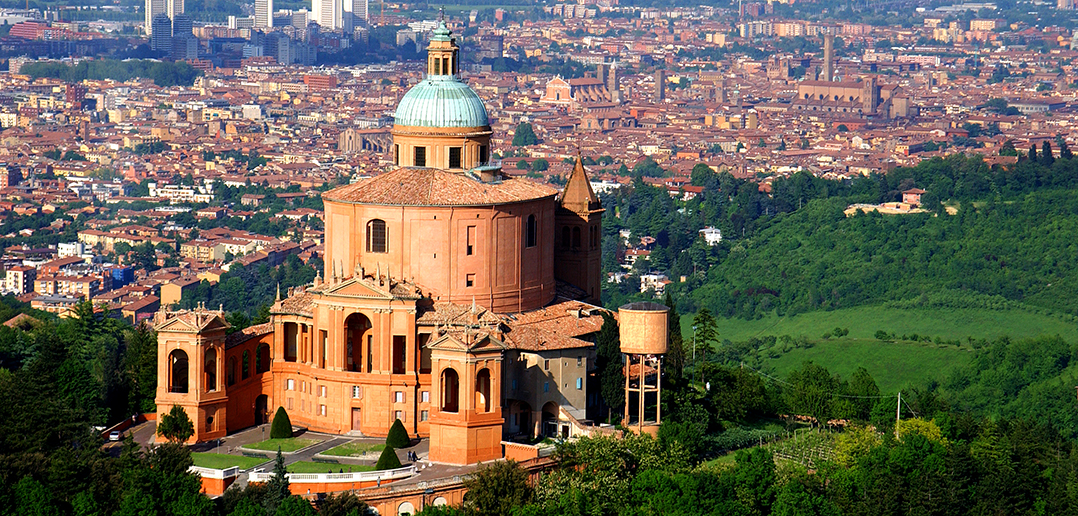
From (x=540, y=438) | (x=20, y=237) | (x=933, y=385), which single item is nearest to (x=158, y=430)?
(x=540, y=438)

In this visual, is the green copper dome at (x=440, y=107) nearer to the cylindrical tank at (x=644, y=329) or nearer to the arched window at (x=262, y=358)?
the arched window at (x=262, y=358)

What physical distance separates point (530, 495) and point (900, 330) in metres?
42.3

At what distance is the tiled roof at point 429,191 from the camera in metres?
48.8

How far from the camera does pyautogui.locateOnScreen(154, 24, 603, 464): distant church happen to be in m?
47.5

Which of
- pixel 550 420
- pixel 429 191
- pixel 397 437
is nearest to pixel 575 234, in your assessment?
pixel 429 191

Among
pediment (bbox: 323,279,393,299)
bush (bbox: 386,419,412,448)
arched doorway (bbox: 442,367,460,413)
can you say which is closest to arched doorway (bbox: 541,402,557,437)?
arched doorway (bbox: 442,367,460,413)

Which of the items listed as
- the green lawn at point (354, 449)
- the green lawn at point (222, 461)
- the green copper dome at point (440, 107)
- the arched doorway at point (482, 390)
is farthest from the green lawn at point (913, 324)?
the green lawn at point (222, 461)

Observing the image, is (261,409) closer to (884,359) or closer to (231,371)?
(231,371)

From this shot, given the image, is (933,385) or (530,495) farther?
(933,385)

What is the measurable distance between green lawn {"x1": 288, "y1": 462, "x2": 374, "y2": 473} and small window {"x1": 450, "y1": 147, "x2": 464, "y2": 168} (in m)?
8.31

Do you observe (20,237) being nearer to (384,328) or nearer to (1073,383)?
(1073,383)

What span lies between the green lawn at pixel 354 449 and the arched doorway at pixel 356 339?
203 centimetres

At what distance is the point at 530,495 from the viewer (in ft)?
142

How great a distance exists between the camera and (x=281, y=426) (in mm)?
47875
